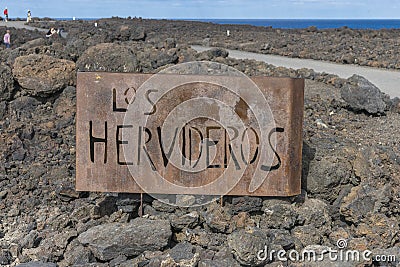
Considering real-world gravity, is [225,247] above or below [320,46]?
below

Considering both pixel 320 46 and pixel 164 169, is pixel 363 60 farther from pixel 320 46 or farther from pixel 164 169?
pixel 164 169

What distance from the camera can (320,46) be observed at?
64.0 ft

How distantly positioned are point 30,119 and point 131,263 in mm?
3377

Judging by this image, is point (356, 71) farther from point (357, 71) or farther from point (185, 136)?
point (185, 136)

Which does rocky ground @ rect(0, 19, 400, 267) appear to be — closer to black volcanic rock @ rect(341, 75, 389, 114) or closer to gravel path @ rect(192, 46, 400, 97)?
black volcanic rock @ rect(341, 75, 389, 114)

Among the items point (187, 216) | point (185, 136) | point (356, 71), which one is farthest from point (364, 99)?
point (356, 71)

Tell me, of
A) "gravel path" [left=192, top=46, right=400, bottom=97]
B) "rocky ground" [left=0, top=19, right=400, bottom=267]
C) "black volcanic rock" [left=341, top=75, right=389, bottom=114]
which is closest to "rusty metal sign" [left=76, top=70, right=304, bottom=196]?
"rocky ground" [left=0, top=19, right=400, bottom=267]

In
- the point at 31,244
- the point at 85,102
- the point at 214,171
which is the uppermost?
the point at 85,102

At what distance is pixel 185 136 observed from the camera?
410cm

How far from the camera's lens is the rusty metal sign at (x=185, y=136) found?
4.06 meters

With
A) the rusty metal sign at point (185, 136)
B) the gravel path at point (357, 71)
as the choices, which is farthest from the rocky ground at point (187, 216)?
the gravel path at point (357, 71)

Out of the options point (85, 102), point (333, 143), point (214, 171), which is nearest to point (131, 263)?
point (214, 171)

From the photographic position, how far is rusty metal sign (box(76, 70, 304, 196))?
160 inches

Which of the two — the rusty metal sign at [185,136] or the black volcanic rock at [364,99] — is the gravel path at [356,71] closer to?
the black volcanic rock at [364,99]
